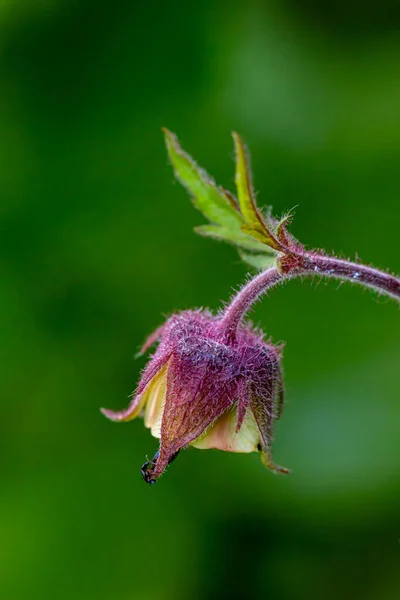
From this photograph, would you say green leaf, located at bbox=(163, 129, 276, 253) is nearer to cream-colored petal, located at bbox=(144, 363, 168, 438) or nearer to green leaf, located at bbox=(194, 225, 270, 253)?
green leaf, located at bbox=(194, 225, 270, 253)

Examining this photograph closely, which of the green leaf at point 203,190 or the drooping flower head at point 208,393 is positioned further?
the green leaf at point 203,190

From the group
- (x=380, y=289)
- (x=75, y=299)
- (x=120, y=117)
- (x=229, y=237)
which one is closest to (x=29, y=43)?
(x=120, y=117)

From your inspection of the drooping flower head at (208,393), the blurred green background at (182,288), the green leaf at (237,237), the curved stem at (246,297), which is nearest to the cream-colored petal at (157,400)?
the drooping flower head at (208,393)

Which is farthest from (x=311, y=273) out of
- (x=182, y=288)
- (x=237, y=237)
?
(x=182, y=288)

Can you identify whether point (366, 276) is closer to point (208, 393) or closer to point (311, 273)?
point (311, 273)

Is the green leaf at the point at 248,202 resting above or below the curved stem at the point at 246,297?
above

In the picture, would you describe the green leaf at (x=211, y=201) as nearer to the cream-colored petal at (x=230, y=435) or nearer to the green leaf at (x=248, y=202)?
the green leaf at (x=248, y=202)
